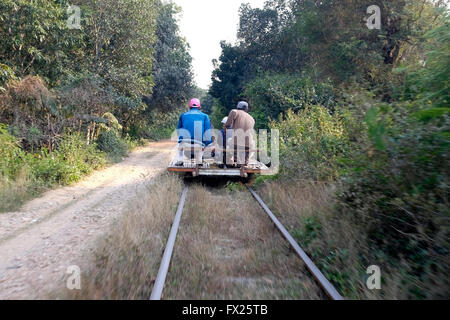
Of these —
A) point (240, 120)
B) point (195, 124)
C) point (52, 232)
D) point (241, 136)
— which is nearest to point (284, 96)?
point (240, 120)

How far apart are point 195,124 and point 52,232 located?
445cm

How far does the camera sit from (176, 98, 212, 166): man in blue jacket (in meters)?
8.90

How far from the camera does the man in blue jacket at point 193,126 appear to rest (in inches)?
350

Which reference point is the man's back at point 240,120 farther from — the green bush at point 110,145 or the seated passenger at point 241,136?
the green bush at point 110,145

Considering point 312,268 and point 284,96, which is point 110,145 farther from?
point 312,268

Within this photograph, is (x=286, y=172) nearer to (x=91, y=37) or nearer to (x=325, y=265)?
(x=325, y=265)

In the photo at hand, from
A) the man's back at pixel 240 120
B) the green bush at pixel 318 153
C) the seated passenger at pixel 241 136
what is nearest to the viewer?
the green bush at pixel 318 153

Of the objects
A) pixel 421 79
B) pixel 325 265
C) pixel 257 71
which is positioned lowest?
pixel 325 265

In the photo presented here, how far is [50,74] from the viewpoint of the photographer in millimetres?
12102

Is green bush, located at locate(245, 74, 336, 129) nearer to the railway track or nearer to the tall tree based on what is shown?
the tall tree

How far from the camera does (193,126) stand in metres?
8.91

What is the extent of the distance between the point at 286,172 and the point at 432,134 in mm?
4915

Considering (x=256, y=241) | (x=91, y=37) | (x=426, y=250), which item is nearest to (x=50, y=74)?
(x=91, y=37)

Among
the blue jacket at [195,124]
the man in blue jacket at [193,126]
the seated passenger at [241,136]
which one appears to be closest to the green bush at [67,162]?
the man in blue jacket at [193,126]
